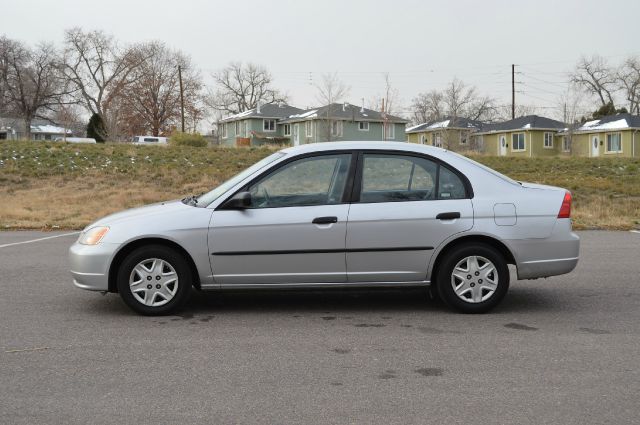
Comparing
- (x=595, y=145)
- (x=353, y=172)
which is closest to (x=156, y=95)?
(x=595, y=145)

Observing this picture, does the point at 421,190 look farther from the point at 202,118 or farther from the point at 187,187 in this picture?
the point at 202,118

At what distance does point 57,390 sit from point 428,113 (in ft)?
282

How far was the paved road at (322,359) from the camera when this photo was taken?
4.09 meters

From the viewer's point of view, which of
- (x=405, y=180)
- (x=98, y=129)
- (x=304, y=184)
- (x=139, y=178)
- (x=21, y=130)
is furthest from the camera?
(x=21, y=130)

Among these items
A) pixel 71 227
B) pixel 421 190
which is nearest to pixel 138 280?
pixel 421 190

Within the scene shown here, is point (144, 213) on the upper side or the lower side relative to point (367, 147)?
lower

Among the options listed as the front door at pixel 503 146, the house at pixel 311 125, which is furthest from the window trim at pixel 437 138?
the front door at pixel 503 146

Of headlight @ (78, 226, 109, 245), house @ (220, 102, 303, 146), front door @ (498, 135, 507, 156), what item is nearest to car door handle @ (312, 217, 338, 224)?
headlight @ (78, 226, 109, 245)

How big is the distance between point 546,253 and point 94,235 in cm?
424

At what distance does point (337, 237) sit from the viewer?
6.33m

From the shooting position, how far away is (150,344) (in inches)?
217

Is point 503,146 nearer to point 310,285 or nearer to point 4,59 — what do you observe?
point 4,59

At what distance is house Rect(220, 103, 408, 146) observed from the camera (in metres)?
61.9

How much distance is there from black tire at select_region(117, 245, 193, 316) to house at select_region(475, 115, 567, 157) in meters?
57.4
